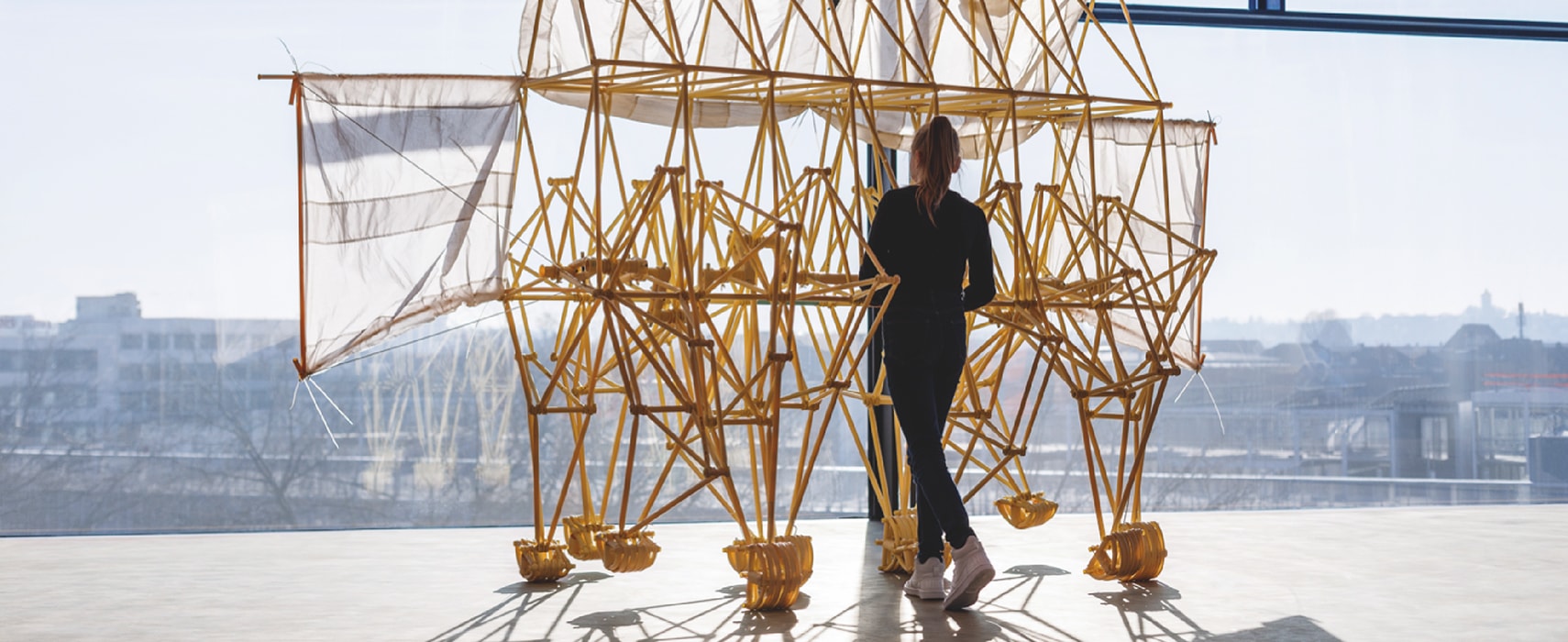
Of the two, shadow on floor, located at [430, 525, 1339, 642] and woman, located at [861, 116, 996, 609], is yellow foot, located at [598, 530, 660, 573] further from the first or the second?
woman, located at [861, 116, 996, 609]

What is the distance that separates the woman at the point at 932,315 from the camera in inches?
179

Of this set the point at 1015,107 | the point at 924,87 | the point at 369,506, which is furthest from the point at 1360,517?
the point at 369,506

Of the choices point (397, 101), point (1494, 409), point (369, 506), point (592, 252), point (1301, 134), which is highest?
point (1301, 134)

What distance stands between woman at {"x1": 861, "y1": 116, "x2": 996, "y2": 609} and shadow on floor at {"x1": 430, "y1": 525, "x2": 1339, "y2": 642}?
0.20 m

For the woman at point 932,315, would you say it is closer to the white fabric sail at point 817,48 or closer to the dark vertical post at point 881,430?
the white fabric sail at point 817,48

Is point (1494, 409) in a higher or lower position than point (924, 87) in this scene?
lower

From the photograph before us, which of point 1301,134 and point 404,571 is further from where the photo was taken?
point 1301,134

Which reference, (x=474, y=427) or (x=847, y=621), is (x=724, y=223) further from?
(x=474, y=427)

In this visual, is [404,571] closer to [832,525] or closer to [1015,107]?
[832,525]

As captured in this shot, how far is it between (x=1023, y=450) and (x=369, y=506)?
8710 mm

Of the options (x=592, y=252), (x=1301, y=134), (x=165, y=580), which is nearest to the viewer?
(x=165, y=580)

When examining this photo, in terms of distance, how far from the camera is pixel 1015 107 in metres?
5.55

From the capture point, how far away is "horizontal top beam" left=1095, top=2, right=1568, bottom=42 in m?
8.25

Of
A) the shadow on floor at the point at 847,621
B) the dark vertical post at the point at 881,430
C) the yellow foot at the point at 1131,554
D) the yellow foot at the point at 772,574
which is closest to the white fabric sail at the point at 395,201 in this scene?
the shadow on floor at the point at 847,621
